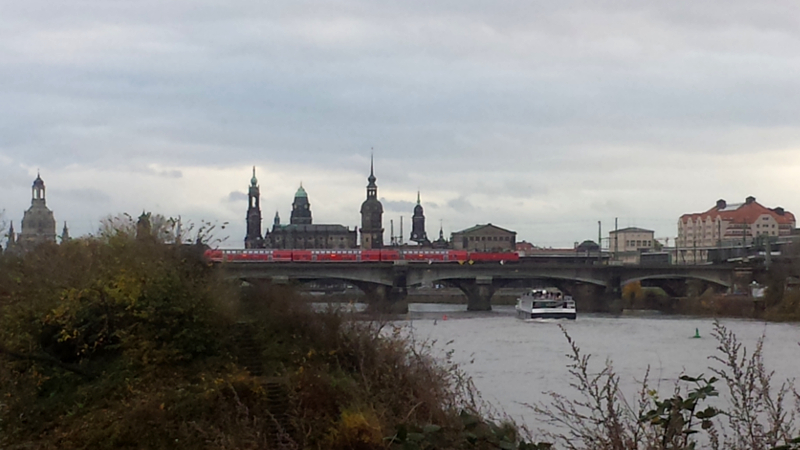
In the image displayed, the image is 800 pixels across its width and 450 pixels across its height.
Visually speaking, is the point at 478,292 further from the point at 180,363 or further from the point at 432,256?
A: the point at 180,363

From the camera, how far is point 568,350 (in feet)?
129

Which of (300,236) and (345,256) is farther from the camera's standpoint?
(300,236)

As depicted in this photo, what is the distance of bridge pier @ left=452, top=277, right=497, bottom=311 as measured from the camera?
279 ft

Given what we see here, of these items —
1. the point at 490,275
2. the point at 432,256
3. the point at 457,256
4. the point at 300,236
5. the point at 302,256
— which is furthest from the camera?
the point at 300,236

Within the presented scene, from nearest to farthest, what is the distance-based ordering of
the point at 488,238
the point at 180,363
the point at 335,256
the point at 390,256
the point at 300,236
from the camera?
the point at 180,363
the point at 335,256
the point at 390,256
the point at 488,238
the point at 300,236

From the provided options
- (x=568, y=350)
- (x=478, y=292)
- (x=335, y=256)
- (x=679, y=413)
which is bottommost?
(x=568, y=350)

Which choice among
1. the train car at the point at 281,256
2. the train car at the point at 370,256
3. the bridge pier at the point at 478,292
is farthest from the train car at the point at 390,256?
the train car at the point at 281,256

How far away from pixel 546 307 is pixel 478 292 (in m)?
15.1

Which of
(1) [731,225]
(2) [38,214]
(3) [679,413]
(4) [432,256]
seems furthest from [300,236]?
(3) [679,413]

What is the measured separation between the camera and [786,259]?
256 feet

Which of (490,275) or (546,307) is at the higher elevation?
(490,275)

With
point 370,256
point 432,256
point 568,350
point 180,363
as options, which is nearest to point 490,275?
point 432,256

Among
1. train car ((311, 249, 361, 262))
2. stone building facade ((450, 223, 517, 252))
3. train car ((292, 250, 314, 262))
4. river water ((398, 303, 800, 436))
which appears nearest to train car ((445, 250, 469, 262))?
train car ((311, 249, 361, 262))

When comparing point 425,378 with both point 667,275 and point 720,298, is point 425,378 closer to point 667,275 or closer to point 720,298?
point 720,298
